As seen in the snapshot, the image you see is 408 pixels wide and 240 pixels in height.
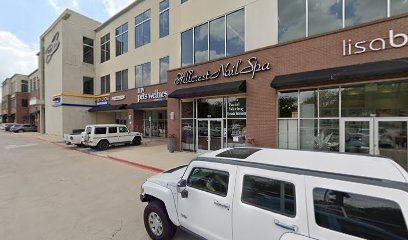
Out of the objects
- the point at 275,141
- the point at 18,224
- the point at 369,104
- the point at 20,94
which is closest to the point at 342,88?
the point at 369,104

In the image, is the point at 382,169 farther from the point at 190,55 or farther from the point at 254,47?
the point at 190,55

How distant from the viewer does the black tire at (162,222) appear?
3.90 metres

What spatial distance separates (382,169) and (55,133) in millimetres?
35620

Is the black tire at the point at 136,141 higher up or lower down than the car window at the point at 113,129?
lower down

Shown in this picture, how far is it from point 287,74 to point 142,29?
18807 mm

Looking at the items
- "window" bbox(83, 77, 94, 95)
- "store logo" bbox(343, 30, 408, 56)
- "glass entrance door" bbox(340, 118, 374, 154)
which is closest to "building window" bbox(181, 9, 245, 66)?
"store logo" bbox(343, 30, 408, 56)

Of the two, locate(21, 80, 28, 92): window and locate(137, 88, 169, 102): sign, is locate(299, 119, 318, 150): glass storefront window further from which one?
locate(21, 80, 28, 92): window

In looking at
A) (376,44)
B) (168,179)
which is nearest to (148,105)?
(376,44)

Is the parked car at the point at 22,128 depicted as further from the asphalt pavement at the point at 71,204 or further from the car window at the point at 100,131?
the asphalt pavement at the point at 71,204

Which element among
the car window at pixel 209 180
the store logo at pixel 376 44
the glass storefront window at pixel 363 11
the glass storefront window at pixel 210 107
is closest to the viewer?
the car window at pixel 209 180

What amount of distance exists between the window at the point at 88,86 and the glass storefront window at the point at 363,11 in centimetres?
3093

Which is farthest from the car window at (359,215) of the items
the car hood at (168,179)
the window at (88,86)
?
the window at (88,86)

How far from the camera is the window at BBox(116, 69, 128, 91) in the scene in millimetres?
25656

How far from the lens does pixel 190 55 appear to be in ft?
49.5
